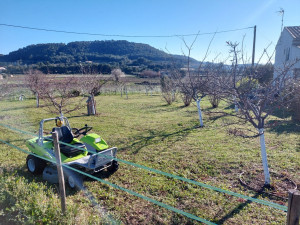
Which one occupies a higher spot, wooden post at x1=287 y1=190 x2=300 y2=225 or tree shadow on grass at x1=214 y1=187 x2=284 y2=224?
wooden post at x1=287 y1=190 x2=300 y2=225

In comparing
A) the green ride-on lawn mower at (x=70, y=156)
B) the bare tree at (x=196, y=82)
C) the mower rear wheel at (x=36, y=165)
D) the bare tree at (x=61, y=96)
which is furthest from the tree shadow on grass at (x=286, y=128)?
the bare tree at (x=61, y=96)

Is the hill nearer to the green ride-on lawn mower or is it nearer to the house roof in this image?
the green ride-on lawn mower

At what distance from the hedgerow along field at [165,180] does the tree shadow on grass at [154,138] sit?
0.03 m

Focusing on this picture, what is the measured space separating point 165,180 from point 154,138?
115 inches

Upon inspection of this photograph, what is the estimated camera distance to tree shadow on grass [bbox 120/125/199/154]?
5.95 meters

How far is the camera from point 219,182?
383cm

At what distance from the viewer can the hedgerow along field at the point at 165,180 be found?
2615 millimetres

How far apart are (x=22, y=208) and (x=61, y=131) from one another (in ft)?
6.05

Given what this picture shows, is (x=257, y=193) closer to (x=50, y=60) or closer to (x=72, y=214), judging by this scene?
(x=72, y=214)

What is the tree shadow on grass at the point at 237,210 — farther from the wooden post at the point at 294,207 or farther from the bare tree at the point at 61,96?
the bare tree at the point at 61,96

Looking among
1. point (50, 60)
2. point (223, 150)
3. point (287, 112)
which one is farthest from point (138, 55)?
point (223, 150)

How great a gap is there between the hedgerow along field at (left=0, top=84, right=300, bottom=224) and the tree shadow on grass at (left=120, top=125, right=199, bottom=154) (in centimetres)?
3

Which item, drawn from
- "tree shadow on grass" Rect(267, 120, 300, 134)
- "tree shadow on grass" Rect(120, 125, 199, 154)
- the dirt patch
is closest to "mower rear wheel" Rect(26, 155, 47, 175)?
"tree shadow on grass" Rect(120, 125, 199, 154)

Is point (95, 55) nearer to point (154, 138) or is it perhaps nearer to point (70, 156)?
point (154, 138)
